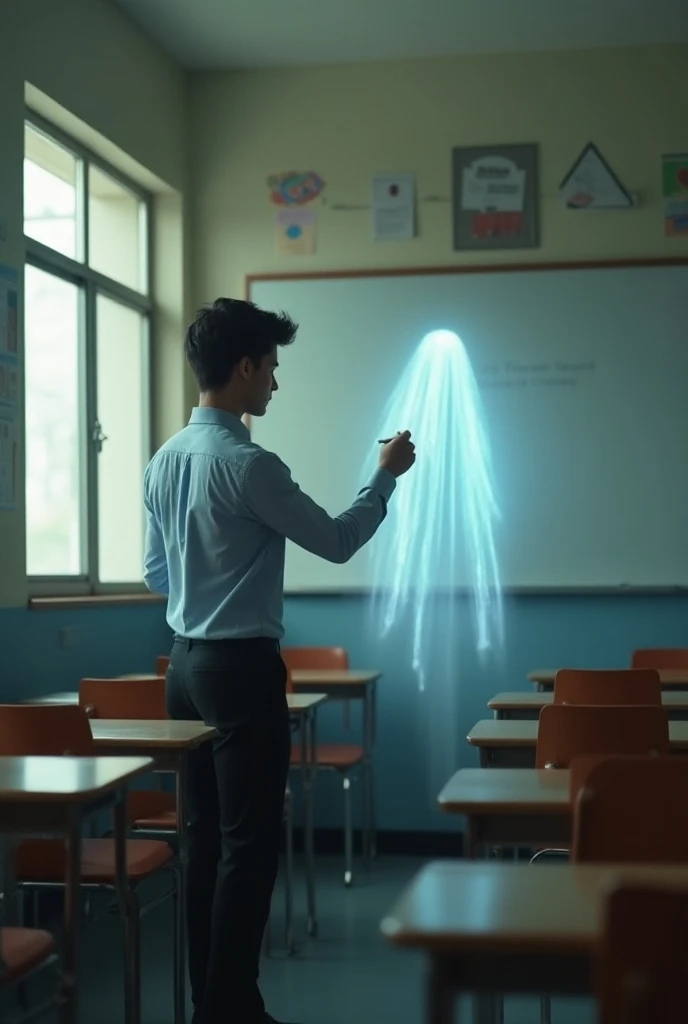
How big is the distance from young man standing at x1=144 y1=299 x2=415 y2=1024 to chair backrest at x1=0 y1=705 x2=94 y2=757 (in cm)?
20

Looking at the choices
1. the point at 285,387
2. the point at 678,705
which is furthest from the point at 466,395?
the point at 678,705

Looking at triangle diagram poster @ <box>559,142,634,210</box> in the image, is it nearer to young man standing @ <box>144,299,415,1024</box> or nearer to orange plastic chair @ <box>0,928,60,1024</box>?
young man standing @ <box>144,299,415,1024</box>

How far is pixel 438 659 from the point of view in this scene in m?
5.62

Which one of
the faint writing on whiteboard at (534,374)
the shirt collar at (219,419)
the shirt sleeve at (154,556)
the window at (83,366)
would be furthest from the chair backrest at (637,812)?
the faint writing on whiteboard at (534,374)

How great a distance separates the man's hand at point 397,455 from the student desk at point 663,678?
1.84m

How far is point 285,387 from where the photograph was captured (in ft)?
19.0

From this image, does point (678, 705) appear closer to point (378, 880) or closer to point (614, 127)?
point (378, 880)

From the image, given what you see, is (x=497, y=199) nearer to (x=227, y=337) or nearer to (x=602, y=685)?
(x=602, y=685)

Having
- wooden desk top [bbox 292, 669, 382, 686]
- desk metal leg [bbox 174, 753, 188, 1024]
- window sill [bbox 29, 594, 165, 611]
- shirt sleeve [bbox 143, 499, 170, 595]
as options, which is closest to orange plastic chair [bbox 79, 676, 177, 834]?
desk metal leg [bbox 174, 753, 188, 1024]

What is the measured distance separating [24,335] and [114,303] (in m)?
1.25

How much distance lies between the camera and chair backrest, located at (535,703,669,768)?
282 cm

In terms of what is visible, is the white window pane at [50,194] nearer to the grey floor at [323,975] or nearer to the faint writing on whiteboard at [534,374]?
the faint writing on whiteboard at [534,374]

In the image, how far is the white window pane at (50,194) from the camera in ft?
15.2

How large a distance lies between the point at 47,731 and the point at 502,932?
1643 mm
